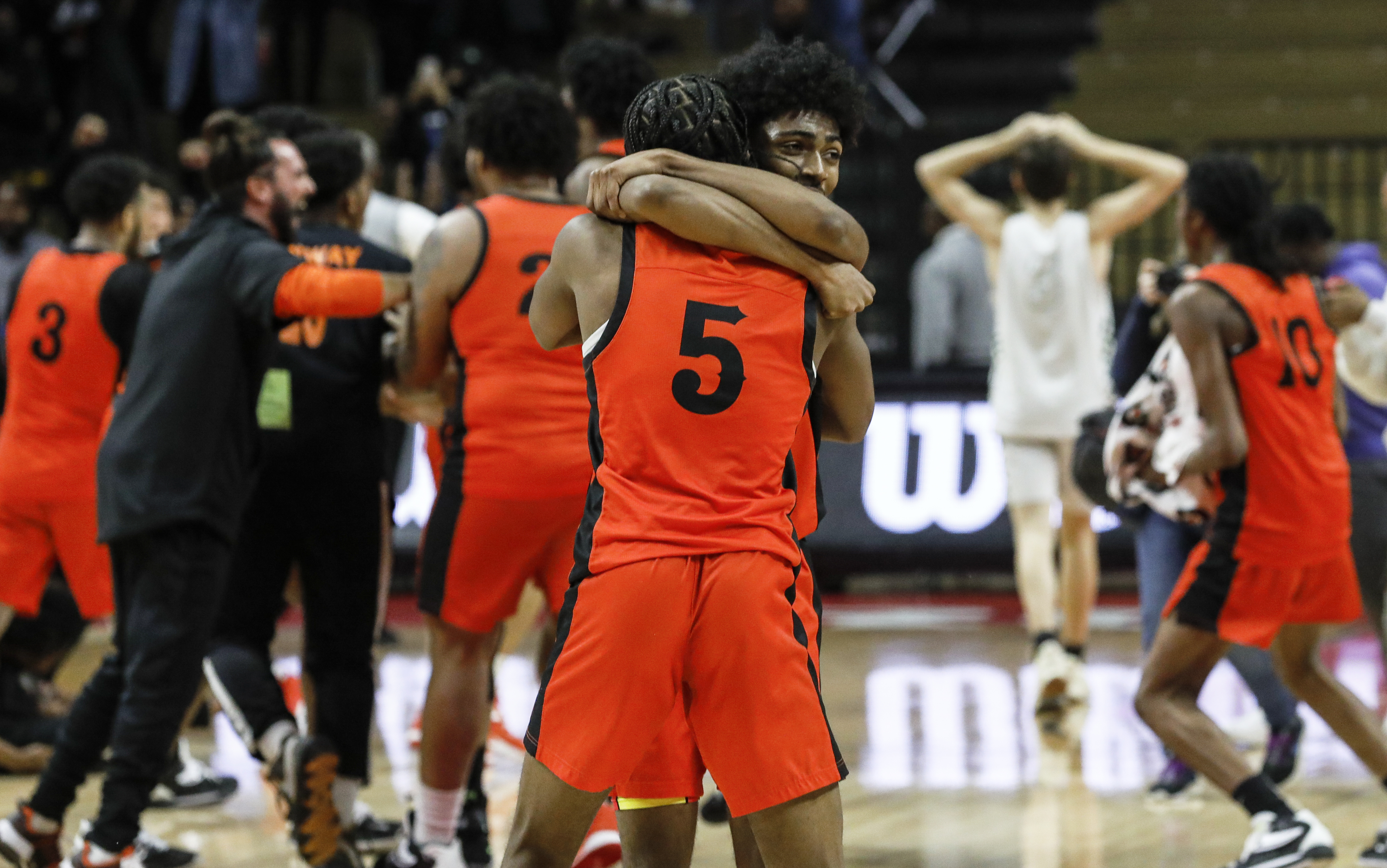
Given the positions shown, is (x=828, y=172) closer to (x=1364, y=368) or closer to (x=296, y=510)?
(x=296, y=510)

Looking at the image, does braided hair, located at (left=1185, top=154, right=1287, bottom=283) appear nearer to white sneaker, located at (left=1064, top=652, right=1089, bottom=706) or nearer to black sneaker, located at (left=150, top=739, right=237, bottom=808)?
white sneaker, located at (left=1064, top=652, right=1089, bottom=706)

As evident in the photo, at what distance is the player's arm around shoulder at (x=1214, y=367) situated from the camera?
435 cm

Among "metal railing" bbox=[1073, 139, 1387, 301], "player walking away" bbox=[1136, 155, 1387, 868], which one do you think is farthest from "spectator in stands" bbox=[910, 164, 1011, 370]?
"player walking away" bbox=[1136, 155, 1387, 868]

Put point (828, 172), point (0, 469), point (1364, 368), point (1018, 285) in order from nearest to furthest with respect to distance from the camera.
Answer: point (828, 172)
point (1364, 368)
point (0, 469)
point (1018, 285)

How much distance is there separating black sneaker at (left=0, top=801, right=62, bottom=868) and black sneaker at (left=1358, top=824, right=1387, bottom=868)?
10.9ft

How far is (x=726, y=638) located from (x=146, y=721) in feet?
6.04

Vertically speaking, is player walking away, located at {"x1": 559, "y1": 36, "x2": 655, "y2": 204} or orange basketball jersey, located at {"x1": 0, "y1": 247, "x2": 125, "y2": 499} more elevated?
player walking away, located at {"x1": 559, "y1": 36, "x2": 655, "y2": 204}

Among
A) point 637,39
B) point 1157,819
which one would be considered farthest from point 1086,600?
point 637,39

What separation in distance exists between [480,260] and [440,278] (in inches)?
4.2

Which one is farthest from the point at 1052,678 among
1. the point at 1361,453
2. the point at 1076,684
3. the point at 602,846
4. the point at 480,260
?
the point at 480,260

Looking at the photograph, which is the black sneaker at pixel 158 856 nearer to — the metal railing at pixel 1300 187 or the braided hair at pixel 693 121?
the braided hair at pixel 693 121

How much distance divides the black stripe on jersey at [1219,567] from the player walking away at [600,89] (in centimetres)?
181

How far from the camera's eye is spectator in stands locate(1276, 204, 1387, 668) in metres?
5.47

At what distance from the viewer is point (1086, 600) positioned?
675 centimetres
